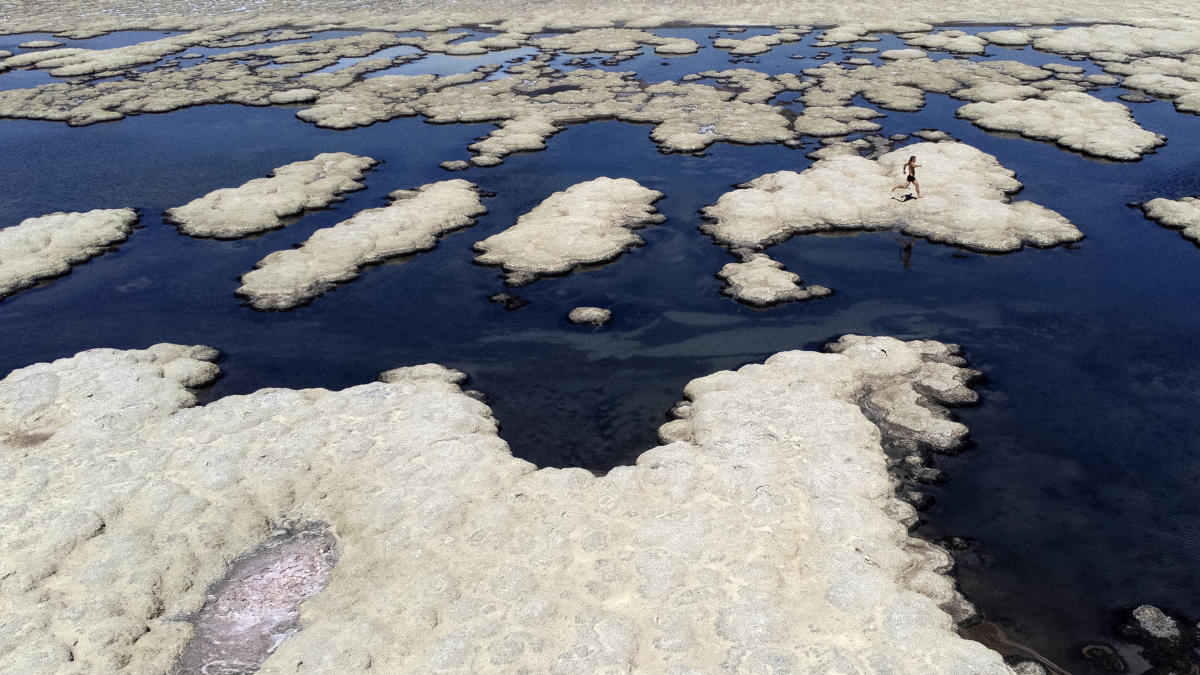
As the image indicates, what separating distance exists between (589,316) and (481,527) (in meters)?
11.8

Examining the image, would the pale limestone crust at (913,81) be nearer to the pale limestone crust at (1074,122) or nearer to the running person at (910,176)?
the pale limestone crust at (1074,122)

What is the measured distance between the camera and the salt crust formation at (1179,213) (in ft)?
108

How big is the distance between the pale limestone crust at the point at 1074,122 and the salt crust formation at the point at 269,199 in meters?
34.8

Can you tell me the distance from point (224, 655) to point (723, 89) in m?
46.2

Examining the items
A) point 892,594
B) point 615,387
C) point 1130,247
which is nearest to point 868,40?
point 1130,247

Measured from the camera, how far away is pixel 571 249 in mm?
32688

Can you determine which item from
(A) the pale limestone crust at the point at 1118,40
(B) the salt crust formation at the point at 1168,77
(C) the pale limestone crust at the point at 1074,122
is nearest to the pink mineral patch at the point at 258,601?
(C) the pale limestone crust at the point at 1074,122

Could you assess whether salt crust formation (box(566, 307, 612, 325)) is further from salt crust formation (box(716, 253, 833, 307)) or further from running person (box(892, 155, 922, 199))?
running person (box(892, 155, 922, 199))

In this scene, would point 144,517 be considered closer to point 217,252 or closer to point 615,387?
point 615,387

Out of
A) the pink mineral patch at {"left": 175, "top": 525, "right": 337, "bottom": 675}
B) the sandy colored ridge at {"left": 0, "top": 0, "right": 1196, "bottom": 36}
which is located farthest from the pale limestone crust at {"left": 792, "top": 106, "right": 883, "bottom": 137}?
the pink mineral patch at {"left": 175, "top": 525, "right": 337, "bottom": 675}

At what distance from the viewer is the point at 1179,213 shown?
33875 mm

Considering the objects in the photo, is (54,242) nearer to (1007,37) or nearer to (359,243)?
(359,243)

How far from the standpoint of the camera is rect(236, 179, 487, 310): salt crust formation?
31.2 meters

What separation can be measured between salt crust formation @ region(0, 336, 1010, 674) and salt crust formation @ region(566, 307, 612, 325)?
5.54 meters
